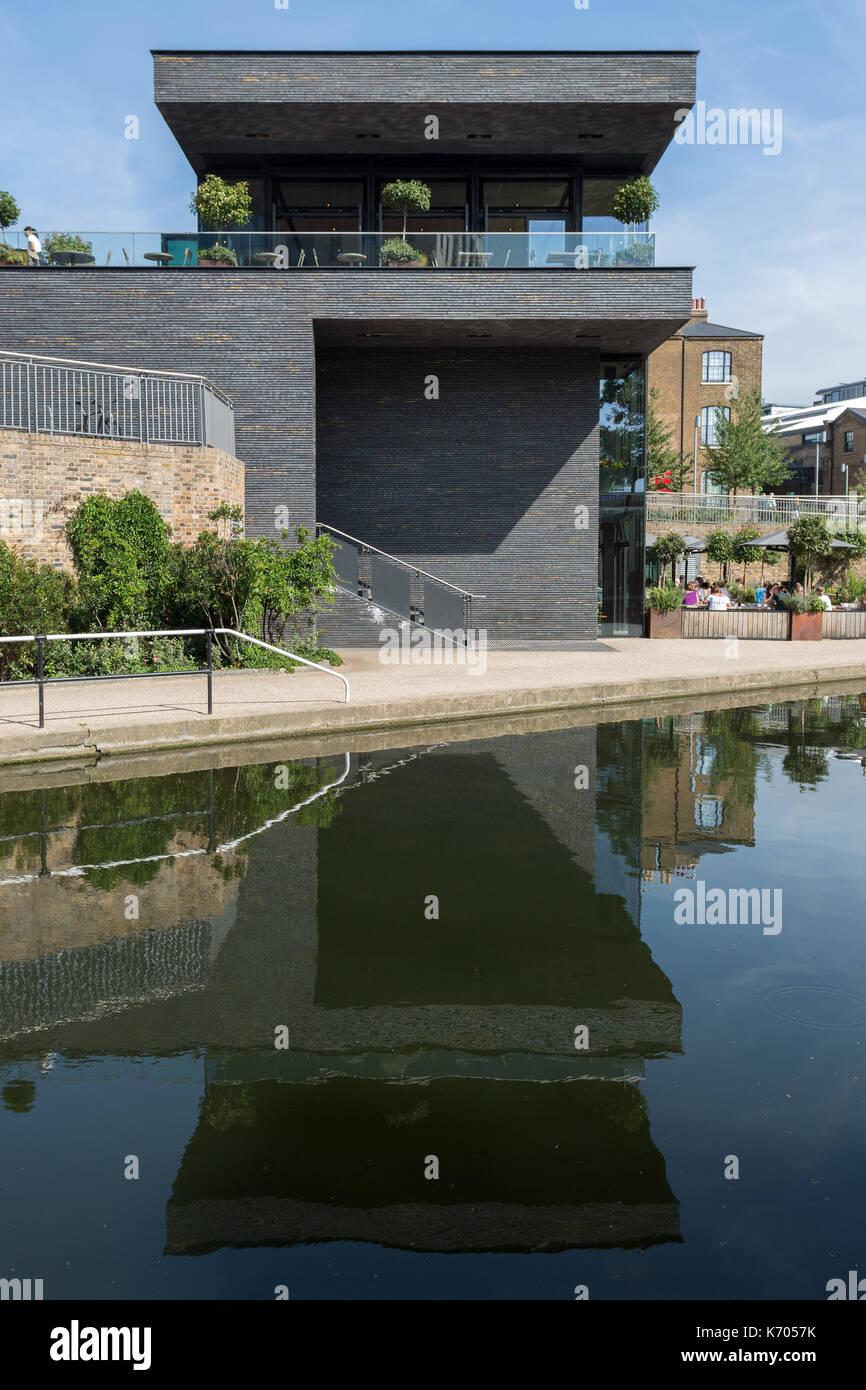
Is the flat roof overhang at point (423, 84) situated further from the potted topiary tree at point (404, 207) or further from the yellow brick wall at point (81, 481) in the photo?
the yellow brick wall at point (81, 481)

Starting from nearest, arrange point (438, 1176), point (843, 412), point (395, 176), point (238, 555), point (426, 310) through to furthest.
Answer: point (438, 1176)
point (238, 555)
point (426, 310)
point (395, 176)
point (843, 412)

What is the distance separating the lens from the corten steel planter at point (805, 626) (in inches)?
1136

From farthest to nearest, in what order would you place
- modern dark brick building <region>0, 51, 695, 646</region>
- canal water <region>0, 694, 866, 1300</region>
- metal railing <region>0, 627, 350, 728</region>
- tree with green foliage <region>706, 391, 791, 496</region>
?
tree with green foliage <region>706, 391, 791, 496</region> < modern dark brick building <region>0, 51, 695, 646</region> < metal railing <region>0, 627, 350, 728</region> < canal water <region>0, 694, 866, 1300</region>

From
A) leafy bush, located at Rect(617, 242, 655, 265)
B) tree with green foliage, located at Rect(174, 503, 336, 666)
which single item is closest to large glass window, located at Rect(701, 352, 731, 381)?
leafy bush, located at Rect(617, 242, 655, 265)

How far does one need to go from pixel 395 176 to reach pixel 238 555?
13.1 metres

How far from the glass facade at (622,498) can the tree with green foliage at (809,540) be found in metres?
5.08

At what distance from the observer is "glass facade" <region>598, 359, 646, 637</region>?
88.7 feet

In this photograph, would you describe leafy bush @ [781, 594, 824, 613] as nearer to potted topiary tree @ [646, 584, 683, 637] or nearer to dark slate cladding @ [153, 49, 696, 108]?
potted topiary tree @ [646, 584, 683, 637]

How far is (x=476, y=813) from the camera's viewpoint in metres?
9.34

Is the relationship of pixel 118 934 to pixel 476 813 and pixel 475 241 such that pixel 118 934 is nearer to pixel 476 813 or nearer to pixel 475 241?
pixel 476 813

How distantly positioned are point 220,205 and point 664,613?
46.7 ft

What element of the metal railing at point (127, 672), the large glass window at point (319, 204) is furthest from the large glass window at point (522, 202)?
the metal railing at point (127, 672)

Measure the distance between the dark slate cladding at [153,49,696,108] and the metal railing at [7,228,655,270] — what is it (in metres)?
3.37

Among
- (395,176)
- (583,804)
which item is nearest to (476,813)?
(583,804)
